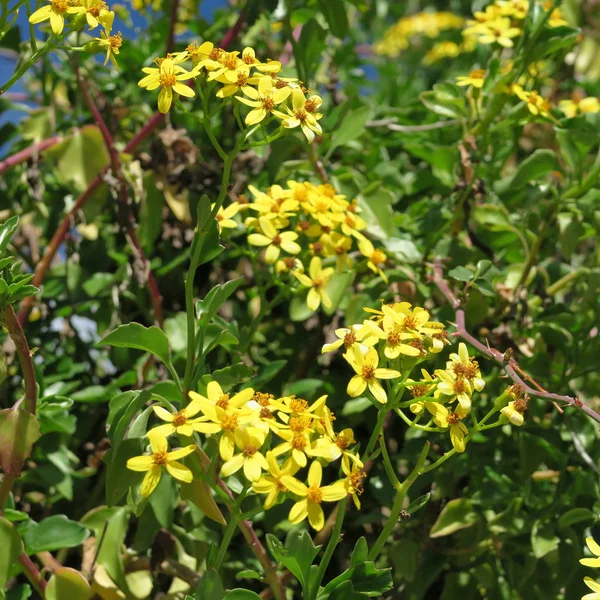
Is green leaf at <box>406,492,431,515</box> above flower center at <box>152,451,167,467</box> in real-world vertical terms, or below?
below

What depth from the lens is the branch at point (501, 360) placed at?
0.86m

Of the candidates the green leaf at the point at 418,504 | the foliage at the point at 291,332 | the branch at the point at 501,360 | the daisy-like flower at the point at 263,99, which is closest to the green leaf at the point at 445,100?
the foliage at the point at 291,332

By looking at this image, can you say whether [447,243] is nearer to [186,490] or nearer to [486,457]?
[486,457]

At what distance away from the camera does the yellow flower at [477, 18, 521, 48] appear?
4.42ft

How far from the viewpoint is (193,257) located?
87 centimetres

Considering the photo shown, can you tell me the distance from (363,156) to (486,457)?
0.63 m

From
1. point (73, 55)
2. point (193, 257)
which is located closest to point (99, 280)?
point (73, 55)

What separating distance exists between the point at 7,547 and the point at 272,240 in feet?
1.58

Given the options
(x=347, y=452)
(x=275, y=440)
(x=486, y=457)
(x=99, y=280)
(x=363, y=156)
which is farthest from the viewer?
(x=363, y=156)

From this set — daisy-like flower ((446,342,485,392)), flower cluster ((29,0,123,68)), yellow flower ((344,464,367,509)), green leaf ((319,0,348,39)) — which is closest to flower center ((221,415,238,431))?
yellow flower ((344,464,367,509))

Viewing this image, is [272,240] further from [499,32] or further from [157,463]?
[499,32]

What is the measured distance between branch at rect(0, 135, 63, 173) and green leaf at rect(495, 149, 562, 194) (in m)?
0.78

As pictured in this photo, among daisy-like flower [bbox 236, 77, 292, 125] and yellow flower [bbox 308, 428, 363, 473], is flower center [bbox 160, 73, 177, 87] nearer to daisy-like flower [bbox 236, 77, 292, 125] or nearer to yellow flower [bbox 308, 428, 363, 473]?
daisy-like flower [bbox 236, 77, 292, 125]

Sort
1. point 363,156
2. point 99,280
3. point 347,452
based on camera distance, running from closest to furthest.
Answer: point 347,452 < point 99,280 < point 363,156
